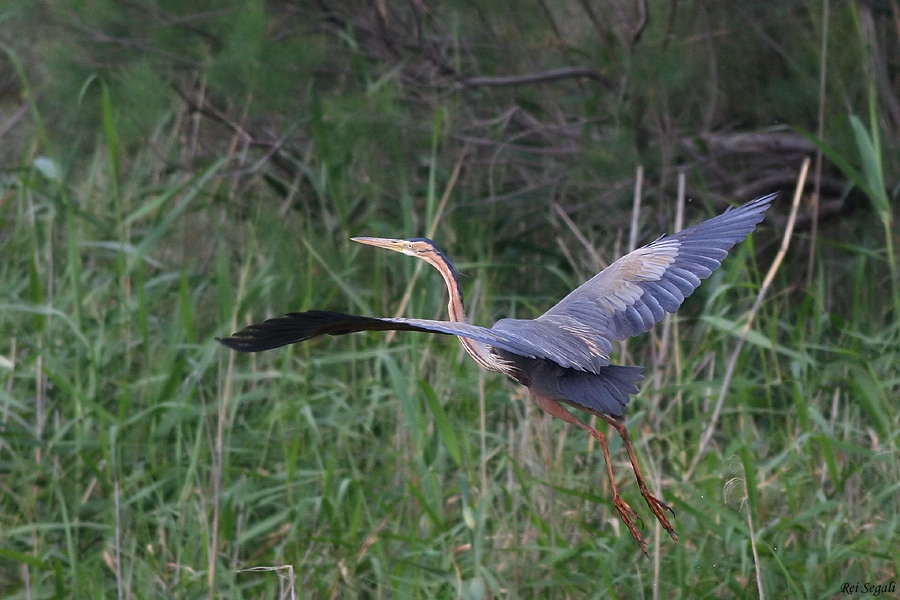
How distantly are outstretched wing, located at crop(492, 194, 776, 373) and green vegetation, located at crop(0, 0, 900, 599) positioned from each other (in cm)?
57

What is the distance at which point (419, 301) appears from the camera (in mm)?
4465

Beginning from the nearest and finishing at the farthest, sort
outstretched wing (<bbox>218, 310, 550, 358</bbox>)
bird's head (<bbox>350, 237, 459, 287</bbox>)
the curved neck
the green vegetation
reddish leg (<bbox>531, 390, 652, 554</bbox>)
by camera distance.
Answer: outstretched wing (<bbox>218, 310, 550, 358</bbox>) < reddish leg (<bbox>531, 390, 652, 554</bbox>) < the curved neck < bird's head (<bbox>350, 237, 459, 287</bbox>) < the green vegetation

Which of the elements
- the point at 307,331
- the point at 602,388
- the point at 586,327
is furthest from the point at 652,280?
the point at 307,331

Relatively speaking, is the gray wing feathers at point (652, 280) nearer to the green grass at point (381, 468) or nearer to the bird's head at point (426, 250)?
the bird's head at point (426, 250)

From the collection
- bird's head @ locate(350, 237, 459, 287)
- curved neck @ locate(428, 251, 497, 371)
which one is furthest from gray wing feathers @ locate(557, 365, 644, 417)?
bird's head @ locate(350, 237, 459, 287)

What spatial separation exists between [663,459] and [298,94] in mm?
2504

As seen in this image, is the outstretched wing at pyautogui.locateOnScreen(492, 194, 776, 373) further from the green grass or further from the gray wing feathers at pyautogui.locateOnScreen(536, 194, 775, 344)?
the green grass

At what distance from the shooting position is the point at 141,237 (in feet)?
18.0

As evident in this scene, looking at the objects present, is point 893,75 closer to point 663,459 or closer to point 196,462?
point 663,459

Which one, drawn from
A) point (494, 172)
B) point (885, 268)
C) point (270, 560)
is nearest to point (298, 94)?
point (494, 172)

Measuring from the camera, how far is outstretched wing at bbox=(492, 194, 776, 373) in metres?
2.49

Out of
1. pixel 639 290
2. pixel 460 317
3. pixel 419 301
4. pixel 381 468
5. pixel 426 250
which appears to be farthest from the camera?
pixel 419 301

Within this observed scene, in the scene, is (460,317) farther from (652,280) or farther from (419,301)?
(419,301)

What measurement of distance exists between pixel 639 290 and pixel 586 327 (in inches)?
11.4
